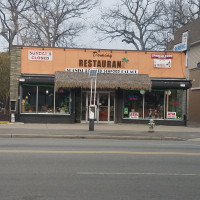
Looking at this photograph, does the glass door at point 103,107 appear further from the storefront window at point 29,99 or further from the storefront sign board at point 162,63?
the storefront window at point 29,99

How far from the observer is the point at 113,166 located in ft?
27.8

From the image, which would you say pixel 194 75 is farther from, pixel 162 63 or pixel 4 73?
pixel 4 73

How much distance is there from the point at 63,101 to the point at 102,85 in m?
2.94

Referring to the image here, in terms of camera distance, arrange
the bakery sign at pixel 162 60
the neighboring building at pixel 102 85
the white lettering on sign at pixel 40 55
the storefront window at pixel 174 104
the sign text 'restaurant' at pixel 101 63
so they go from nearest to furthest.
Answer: the neighboring building at pixel 102 85 → the white lettering on sign at pixel 40 55 → the sign text 'restaurant' at pixel 101 63 → the storefront window at pixel 174 104 → the bakery sign at pixel 162 60

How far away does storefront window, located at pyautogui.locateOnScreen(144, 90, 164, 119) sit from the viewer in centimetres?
2172

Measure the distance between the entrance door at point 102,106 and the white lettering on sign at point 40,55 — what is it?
3284mm

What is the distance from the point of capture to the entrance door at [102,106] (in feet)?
72.3

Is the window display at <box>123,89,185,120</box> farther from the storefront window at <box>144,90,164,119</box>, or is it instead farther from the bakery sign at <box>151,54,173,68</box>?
the bakery sign at <box>151,54,173,68</box>

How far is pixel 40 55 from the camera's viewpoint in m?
21.0

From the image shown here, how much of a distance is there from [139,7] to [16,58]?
90.9ft

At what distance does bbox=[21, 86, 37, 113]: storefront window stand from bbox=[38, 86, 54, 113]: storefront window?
0.31m

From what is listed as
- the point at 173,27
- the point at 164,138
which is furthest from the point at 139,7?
the point at 164,138

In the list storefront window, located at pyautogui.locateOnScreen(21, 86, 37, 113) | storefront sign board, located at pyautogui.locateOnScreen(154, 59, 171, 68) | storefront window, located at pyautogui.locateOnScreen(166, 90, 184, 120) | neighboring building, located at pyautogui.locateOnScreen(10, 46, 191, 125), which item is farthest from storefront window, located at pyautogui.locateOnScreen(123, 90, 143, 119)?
storefront window, located at pyautogui.locateOnScreen(21, 86, 37, 113)

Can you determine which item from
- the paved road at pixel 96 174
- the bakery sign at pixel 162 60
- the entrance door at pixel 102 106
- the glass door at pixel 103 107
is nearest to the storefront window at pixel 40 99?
the entrance door at pixel 102 106
